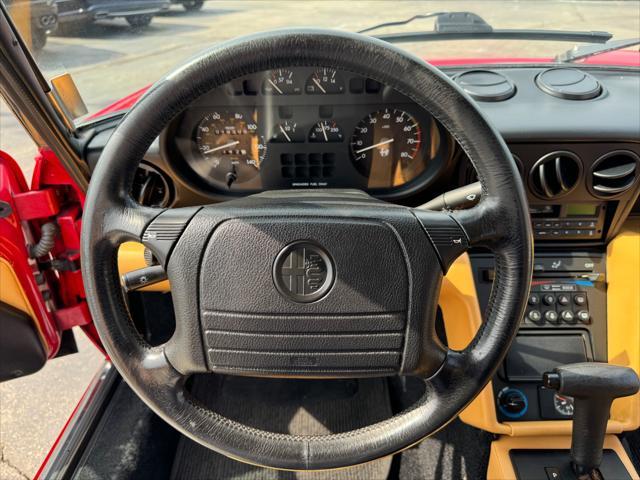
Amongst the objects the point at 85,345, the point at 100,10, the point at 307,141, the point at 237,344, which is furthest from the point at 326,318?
the point at 85,345

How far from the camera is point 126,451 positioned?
1.75 meters

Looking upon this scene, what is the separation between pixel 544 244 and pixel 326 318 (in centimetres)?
107

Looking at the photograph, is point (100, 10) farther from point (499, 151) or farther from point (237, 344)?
point (499, 151)

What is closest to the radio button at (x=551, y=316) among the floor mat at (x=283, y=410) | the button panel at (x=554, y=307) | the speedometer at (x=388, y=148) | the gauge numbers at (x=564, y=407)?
the button panel at (x=554, y=307)

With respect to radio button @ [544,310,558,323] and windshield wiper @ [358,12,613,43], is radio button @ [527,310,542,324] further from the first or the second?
windshield wiper @ [358,12,613,43]

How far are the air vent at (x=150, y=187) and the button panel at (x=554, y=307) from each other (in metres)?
1.17

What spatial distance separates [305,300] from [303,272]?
0.05m

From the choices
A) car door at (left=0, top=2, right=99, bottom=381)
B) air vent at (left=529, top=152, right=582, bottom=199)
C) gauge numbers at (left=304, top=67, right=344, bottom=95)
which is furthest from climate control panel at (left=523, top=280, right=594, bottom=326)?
car door at (left=0, top=2, right=99, bottom=381)

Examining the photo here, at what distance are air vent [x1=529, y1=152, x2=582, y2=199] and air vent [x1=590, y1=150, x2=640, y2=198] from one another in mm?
54

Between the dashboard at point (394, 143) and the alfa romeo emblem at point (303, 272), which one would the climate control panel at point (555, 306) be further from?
the alfa romeo emblem at point (303, 272)

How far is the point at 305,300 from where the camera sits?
99 centimetres

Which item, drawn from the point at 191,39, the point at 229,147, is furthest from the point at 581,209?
the point at 191,39

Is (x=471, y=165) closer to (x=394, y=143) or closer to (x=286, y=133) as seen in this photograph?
(x=394, y=143)

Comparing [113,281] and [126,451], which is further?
[126,451]
